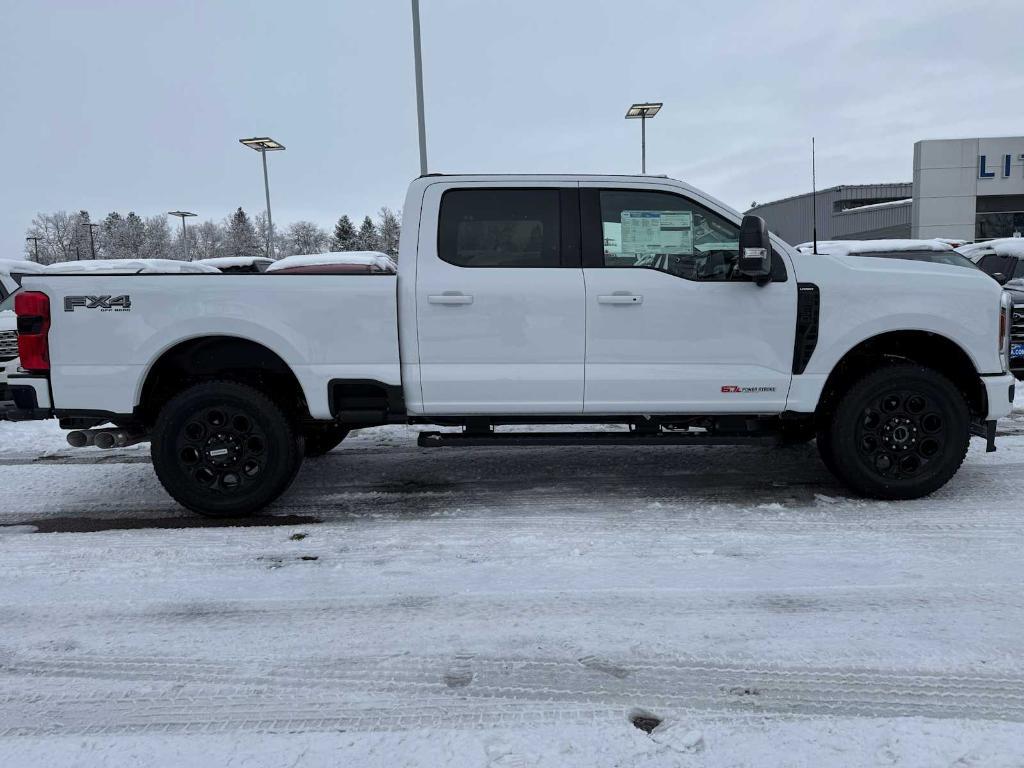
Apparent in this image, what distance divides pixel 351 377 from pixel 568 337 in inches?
53.8

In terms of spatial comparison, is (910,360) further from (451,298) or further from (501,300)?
(451,298)

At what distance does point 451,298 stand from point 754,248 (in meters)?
1.81

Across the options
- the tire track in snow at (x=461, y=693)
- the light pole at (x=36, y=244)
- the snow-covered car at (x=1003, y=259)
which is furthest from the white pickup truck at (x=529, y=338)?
the light pole at (x=36, y=244)

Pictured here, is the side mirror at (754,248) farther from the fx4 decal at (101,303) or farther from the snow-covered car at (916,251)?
the snow-covered car at (916,251)

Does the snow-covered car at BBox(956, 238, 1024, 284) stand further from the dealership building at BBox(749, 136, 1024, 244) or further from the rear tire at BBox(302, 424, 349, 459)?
the dealership building at BBox(749, 136, 1024, 244)

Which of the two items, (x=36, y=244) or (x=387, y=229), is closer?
(x=387, y=229)

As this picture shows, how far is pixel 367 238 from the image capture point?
277ft

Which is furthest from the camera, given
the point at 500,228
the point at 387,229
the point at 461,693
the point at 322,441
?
the point at 387,229

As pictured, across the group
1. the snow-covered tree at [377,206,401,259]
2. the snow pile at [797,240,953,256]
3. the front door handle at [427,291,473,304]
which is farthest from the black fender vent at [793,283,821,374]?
the snow-covered tree at [377,206,401,259]

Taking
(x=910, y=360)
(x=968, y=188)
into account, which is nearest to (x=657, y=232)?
(x=910, y=360)

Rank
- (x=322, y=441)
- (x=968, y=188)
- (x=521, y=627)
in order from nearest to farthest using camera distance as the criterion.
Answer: (x=521, y=627), (x=322, y=441), (x=968, y=188)

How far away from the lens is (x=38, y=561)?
3.99m

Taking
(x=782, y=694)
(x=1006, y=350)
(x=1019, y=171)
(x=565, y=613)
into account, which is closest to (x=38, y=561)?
(x=565, y=613)

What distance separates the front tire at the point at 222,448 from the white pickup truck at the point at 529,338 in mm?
12
